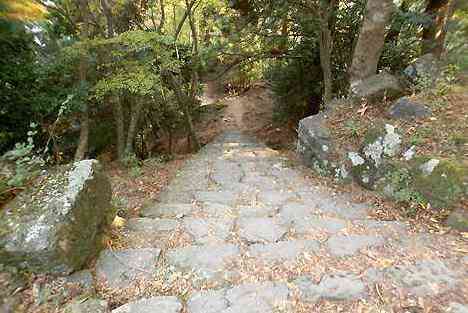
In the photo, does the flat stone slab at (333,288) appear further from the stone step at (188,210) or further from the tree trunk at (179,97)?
the tree trunk at (179,97)

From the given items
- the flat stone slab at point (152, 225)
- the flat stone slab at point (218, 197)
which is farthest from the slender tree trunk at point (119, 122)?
the flat stone slab at point (152, 225)

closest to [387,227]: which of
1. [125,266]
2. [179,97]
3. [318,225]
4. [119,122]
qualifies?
[318,225]

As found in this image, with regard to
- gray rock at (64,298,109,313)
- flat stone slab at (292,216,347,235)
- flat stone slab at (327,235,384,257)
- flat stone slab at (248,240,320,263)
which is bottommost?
flat stone slab at (292,216,347,235)

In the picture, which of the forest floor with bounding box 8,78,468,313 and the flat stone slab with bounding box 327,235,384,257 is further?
the flat stone slab with bounding box 327,235,384,257

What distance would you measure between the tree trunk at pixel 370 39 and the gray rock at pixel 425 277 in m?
3.50

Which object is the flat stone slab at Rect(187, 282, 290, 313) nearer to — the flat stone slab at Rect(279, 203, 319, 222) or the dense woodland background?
the flat stone slab at Rect(279, 203, 319, 222)

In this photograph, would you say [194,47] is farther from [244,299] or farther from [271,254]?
[244,299]

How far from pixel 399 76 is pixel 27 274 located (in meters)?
5.38

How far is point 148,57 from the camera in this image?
A: 5750mm

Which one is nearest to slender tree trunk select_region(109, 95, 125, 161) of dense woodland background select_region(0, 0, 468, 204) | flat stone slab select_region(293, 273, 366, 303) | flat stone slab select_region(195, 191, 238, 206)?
dense woodland background select_region(0, 0, 468, 204)

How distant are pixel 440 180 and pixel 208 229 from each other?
228 cm

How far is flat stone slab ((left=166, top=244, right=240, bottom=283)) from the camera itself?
8.75 feet

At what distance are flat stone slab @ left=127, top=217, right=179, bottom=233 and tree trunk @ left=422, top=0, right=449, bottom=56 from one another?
5100 millimetres

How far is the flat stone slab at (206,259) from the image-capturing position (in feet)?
8.75
